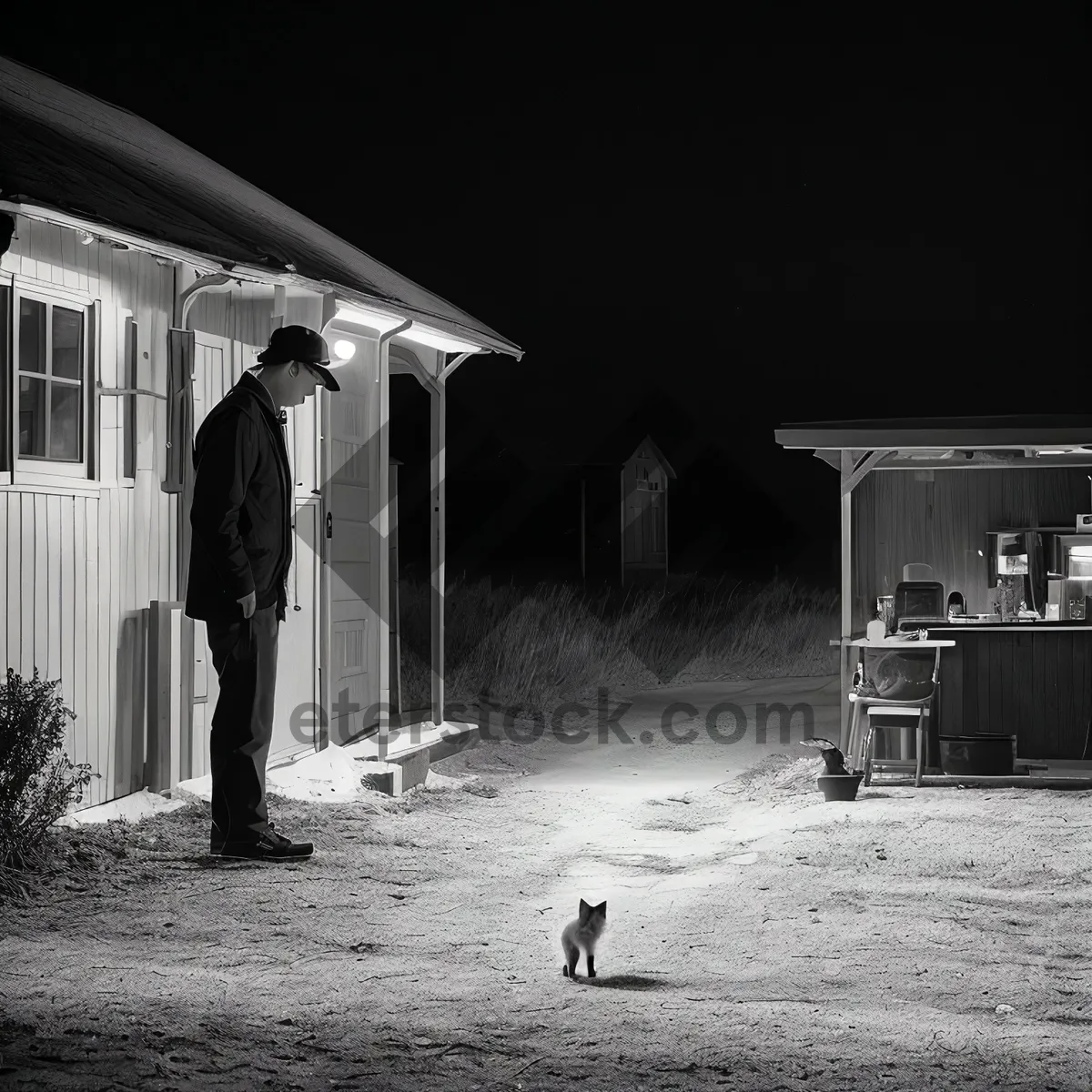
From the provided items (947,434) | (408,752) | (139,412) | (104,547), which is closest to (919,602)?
(947,434)

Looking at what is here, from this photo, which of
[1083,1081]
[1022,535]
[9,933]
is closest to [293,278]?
[9,933]

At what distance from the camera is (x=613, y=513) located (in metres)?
35.8

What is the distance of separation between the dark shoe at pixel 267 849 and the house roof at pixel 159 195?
290 cm

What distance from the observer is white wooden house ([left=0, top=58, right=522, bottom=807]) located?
23.3 ft

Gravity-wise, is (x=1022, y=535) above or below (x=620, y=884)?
above

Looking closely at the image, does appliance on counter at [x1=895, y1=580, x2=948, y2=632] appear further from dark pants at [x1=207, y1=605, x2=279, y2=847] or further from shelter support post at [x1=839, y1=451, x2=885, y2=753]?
dark pants at [x1=207, y1=605, x2=279, y2=847]

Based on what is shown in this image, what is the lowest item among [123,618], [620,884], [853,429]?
[620,884]

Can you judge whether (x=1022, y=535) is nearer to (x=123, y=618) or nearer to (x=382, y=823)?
(x=382, y=823)

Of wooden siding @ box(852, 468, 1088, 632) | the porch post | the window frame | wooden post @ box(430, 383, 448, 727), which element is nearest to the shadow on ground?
the window frame

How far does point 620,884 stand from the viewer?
23.3 feet

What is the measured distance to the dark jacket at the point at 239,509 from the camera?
672cm

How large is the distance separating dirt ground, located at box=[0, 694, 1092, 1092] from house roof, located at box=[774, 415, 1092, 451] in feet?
8.55

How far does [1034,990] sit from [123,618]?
504cm

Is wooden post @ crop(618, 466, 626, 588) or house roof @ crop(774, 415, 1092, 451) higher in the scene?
wooden post @ crop(618, 466, 626, 588)
